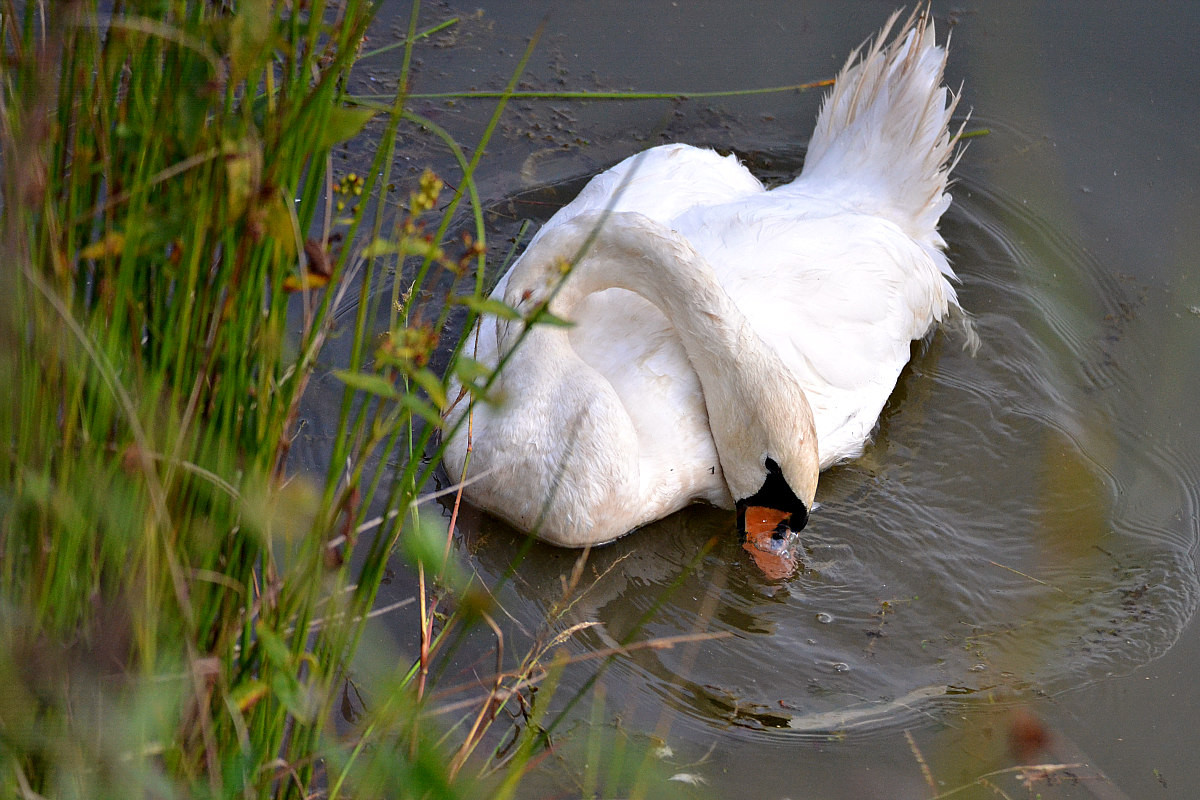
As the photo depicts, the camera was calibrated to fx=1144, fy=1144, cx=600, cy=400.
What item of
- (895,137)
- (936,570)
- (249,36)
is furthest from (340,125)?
(895,137)

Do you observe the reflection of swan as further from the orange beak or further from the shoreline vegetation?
the shoreline vegetation

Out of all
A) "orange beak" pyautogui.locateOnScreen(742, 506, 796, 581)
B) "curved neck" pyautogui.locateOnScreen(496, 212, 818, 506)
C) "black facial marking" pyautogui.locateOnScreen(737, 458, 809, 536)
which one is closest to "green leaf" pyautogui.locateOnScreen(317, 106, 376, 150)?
"curved neck" pyautogui.locateOnScreen(496, 212, 818, 506)

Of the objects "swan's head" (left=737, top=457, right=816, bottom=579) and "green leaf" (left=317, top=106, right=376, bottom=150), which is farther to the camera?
"swan's head" (left=737, top=457, right=816, bottom=579)

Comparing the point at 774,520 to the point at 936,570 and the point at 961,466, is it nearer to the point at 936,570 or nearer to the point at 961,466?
the point at 936,570

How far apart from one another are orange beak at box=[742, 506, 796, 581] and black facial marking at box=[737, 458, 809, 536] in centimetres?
2

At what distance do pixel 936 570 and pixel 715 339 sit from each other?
3.94ft

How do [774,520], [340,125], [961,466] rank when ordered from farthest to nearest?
[961,466]
[774,520]
[340,125]

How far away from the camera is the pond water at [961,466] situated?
3.51m

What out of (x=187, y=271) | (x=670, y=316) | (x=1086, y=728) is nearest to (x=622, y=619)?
(x=670, y=316)

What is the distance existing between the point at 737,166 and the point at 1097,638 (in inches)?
103

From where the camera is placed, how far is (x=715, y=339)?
3.78 metres

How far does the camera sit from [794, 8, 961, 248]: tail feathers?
493 centimetres

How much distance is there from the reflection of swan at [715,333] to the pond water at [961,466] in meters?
0.31

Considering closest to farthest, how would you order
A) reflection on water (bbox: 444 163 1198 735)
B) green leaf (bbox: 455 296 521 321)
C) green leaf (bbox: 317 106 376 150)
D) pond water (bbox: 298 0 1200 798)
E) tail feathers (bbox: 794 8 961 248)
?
green leaf (bbox: 317 106 376 150) → green leaf (bbox: 455 296 521 321) → pond water (bbox: 298 0 1200 798) → reflection on water (bbox: 444 163 1198 735) → tail feathers (bbox: 794 8 961 248)
